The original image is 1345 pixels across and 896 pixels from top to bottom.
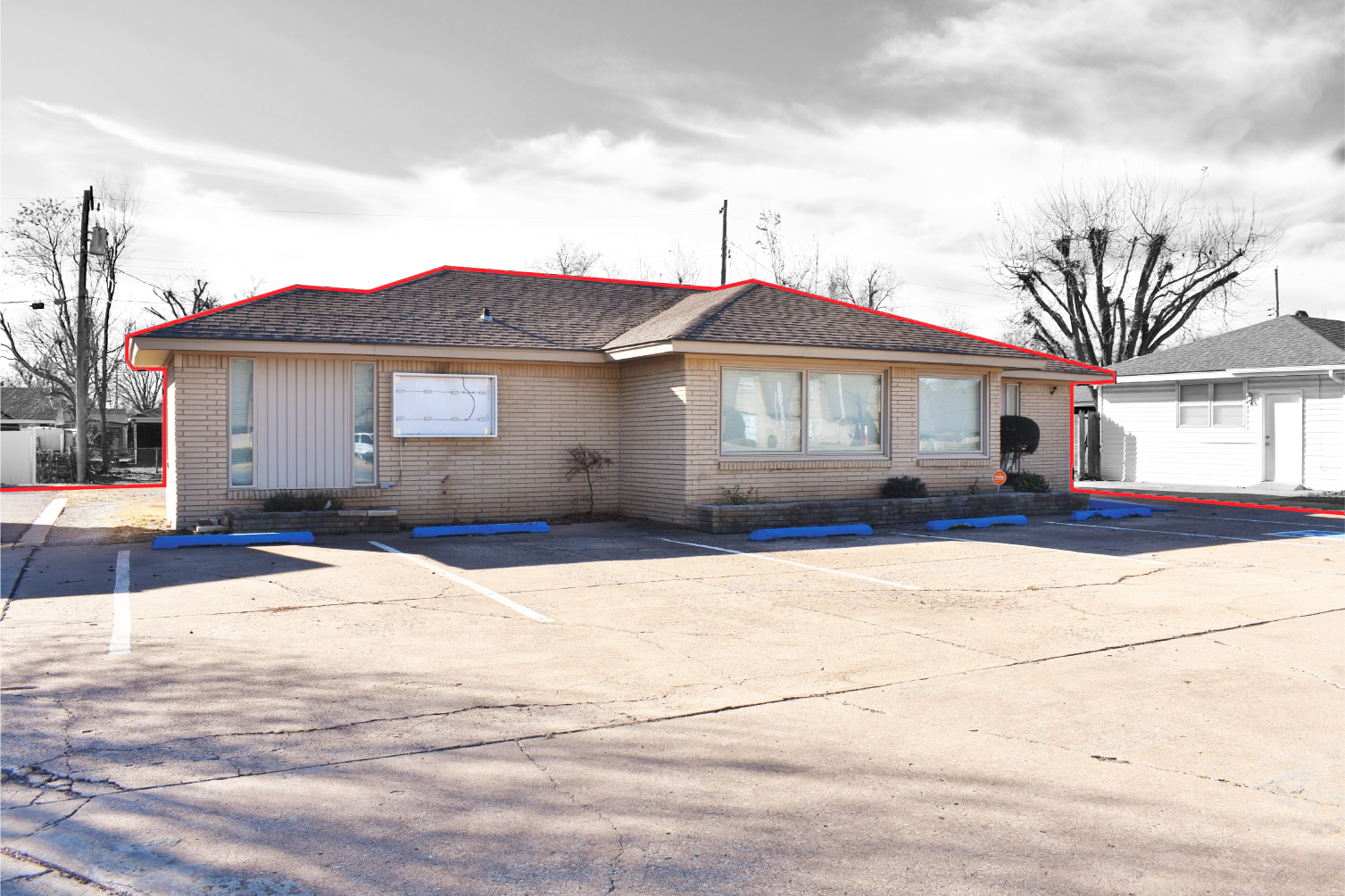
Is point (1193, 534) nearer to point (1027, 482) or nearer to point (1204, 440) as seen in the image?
point (1027, 482)

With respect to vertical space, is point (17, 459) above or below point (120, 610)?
above

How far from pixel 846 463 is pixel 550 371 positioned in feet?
17.8

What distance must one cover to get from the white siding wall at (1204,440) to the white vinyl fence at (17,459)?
32.0 m

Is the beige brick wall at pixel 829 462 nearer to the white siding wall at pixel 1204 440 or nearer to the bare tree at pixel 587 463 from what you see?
the bare tree at pixel 587 463

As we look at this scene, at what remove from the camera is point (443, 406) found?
15.6m

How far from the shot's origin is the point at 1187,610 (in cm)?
855

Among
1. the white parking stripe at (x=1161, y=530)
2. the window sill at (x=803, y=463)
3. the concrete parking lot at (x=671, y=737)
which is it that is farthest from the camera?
the window sill at (x=803, y=463)

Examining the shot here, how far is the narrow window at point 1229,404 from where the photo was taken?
78.0ft

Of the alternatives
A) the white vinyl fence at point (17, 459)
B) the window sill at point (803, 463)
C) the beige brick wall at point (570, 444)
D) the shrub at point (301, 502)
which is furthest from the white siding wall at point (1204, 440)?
the white vinyl fence at point (17, 459)

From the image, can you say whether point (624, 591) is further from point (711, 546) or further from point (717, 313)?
point (717, 313)

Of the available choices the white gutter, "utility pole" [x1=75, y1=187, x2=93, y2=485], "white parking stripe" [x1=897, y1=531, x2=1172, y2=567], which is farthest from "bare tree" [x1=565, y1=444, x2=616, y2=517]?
"utility pole" [x1=75, y1=187, x2=93, y2=485]

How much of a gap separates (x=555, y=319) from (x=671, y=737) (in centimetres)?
1343

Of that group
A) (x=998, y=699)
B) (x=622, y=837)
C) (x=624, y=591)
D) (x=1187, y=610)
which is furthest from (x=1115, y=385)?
(x=622, y=837)

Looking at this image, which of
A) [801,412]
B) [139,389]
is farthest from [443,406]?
[139,389]
